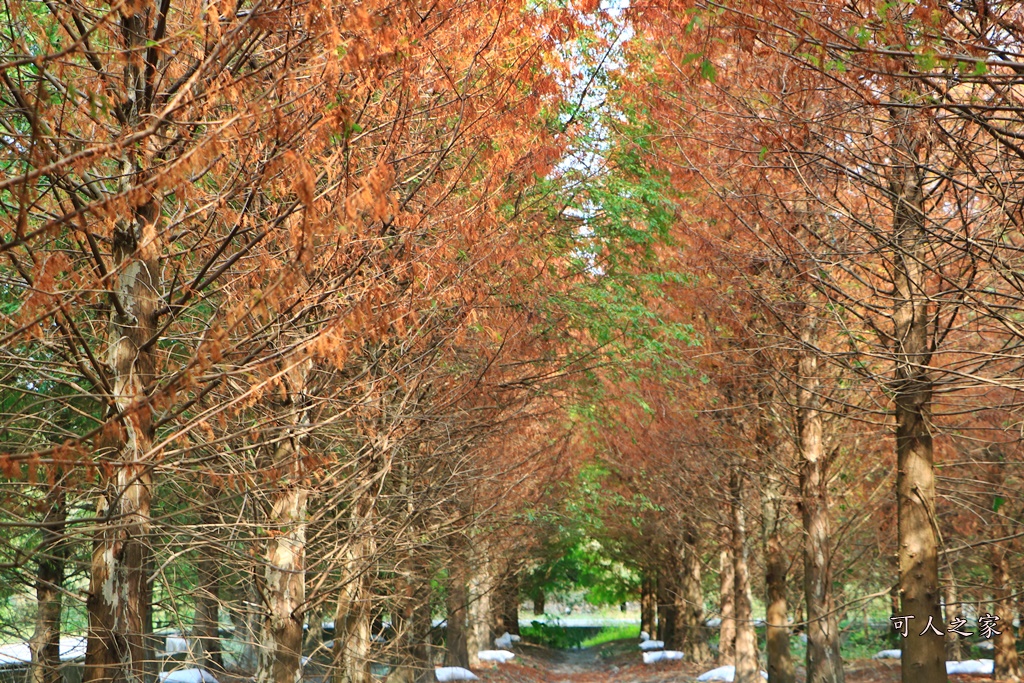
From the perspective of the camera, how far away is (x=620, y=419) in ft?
73.5

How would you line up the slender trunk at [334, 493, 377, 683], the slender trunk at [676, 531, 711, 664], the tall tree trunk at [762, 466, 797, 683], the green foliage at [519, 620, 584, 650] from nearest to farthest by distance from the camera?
the slender trunk at [334, 493, 377, 683]
the tall tree trunk at [762, 466, 797, 683]
the slender trunk at [676, 531, 711, 664]
the green foliage at [519, 620, 584, 650]

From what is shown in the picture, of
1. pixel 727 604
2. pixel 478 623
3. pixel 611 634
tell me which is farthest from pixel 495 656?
pixel 611 634

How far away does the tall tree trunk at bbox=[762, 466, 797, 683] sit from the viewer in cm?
1582

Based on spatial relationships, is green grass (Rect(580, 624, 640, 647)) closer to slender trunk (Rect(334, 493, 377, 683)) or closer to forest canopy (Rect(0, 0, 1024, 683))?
forest canopy (Rect(0, 0, 1024, 683))

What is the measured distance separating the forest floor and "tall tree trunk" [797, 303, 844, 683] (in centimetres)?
1179

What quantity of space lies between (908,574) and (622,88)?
374 inches

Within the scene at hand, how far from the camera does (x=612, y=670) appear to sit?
3688 centimetres

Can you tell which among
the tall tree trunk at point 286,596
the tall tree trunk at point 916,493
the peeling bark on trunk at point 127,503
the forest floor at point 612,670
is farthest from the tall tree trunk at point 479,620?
the peeling bark on trunk at point 127,503

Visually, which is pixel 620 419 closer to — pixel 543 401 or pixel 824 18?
pixel 543 401

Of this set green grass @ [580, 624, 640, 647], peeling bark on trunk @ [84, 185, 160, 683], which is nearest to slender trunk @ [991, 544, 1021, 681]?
peeling bark on trunk @ [84, 185, 160, 683]

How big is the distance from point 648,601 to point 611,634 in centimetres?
1979

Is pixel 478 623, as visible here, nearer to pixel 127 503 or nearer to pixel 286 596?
pixel 286 596

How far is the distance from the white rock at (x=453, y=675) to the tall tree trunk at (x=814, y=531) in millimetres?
11198

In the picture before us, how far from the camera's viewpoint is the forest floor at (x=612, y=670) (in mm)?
26922
